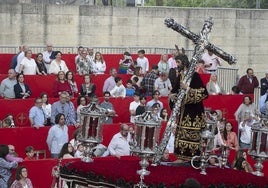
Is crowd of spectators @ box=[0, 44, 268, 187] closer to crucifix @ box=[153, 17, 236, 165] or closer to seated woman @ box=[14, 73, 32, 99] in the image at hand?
seated woman @ box=[14, 73, 32, 99]

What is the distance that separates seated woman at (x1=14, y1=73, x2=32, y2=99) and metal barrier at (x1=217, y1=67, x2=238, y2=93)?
6524 mm

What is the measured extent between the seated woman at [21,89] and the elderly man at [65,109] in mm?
1460

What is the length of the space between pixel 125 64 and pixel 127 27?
3.54m

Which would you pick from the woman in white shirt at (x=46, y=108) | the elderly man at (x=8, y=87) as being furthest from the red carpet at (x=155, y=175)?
the elderly man at (x=8, y=87)

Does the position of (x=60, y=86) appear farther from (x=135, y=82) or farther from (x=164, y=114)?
(x=164, y=114)

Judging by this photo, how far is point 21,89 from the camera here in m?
26.4

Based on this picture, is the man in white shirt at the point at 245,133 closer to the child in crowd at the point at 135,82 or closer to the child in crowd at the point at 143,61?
the child in crowd at the point at 135,82

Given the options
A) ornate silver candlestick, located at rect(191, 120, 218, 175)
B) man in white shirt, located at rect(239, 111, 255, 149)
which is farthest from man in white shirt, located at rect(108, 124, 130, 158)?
ornate silver candlestick, located at rect(191, 120, 218, 175)

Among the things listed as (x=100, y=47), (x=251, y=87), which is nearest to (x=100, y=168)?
(x=251, y=87)

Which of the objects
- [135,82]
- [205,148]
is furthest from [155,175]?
[135,82]

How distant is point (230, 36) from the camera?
1389 inches

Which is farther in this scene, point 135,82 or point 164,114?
point 135,82

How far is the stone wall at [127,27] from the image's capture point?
31641mm

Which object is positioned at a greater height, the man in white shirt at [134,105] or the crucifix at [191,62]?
the crucifix at [191,62]
